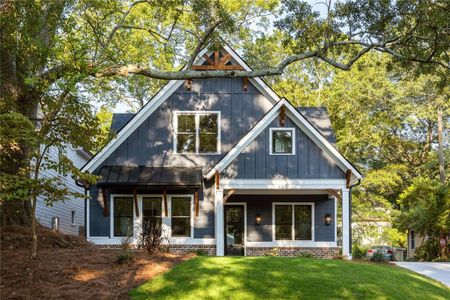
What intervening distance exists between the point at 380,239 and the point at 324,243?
976 inches

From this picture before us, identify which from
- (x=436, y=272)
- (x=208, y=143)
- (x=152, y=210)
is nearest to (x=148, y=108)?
(x=208, y=143)

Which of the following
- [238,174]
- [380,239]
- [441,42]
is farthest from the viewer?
[380,239]

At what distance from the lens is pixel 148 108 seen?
57.6 feet

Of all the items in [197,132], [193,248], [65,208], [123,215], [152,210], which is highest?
[197,132]

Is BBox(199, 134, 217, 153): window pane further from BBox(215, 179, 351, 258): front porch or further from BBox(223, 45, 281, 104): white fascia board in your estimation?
BBox(223, 45, 281, 104): white fascia board

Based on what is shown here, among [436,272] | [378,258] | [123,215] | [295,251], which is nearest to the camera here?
[436,272]

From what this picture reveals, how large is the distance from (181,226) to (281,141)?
4.64 metres

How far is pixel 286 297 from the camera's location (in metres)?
8.34

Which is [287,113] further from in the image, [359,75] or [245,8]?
[245,8]

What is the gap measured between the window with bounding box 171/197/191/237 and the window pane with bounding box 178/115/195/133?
8.17ft

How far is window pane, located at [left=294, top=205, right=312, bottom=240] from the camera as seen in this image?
1798 cm

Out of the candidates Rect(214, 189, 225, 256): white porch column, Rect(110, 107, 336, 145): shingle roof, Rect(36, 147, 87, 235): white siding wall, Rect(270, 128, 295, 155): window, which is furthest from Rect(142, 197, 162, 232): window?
Rect(270, 128, 295, 155): window

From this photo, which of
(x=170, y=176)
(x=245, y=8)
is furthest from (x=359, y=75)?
(x=170, y=176)

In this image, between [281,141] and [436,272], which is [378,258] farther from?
[281,141]
